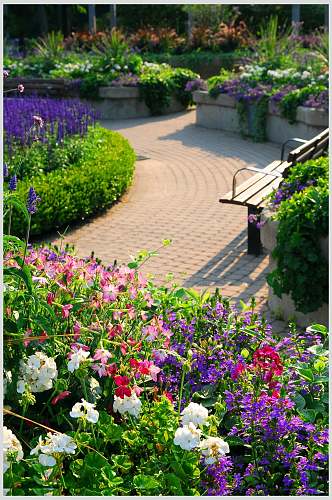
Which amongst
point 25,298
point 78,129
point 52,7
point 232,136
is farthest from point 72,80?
point 52,7

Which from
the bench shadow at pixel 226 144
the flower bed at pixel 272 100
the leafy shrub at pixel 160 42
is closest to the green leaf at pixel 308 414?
the bench shadow at pixel 226 144

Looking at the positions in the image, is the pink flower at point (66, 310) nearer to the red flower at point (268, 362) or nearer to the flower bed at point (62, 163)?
the red flower at point (268, 362)

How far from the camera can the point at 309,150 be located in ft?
22.6

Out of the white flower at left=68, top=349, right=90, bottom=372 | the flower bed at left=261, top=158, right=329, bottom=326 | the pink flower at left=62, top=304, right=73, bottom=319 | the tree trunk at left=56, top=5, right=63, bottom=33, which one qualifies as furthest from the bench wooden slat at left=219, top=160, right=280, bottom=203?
the tree trunk at left=56, top=5, right=63, bottom=33

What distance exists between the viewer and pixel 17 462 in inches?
98.5

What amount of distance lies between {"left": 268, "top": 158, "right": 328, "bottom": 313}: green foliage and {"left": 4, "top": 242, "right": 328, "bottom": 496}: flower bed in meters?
1.57

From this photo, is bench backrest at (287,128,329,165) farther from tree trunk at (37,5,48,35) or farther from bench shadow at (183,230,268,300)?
tree trunk at (37,5,48,35)

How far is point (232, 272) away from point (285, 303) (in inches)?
44.0

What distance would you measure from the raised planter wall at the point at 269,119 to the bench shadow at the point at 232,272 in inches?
A: 180

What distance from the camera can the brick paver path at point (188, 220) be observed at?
6539 mm

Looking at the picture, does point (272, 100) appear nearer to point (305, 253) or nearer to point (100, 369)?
point (305, 253)

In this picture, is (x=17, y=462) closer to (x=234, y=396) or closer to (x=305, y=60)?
(x=234, y=396)

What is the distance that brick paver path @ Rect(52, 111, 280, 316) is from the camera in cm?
654

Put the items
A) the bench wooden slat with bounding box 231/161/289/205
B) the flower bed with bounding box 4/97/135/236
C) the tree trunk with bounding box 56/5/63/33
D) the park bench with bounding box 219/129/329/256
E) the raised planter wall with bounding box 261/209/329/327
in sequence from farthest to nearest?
the tree trunk with bounding box 56/5/63/33 → the flower bed with bounding box 4/97/135/236 → the bench wooden slat with bounding box 231/161/289/205 → the park bench with bounding box 219/129/329/256 → the raised planter wall with bounding box 261/209/329/327
